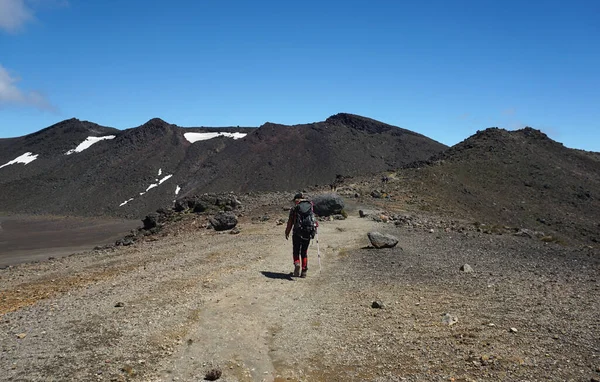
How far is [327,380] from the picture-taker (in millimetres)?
5492

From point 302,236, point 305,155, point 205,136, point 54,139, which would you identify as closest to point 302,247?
point 302,236

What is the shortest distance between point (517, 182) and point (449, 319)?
32.2m

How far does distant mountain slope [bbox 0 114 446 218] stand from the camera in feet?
205

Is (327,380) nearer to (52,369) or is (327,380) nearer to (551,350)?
(551,350)

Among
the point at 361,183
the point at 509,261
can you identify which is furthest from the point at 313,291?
the point at 361,183

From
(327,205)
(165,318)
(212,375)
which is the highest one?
(327,205)

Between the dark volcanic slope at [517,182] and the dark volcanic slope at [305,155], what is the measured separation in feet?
78.8

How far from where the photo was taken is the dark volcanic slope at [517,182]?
28797 millimetres

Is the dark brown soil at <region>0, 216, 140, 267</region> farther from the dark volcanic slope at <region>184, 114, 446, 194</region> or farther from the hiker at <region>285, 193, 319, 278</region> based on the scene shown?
the hiker at <region>285, 193, 319, 278</region>

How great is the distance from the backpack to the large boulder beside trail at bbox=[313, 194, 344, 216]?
31.6 feet

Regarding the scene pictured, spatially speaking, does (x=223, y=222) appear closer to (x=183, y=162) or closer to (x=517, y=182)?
(x=517, y=182)

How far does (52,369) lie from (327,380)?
324 centimetres

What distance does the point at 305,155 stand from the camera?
6956cm

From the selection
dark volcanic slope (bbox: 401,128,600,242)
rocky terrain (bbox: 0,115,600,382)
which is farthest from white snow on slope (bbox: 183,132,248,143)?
rocky terrain (bbox: 0,115,600,382)
